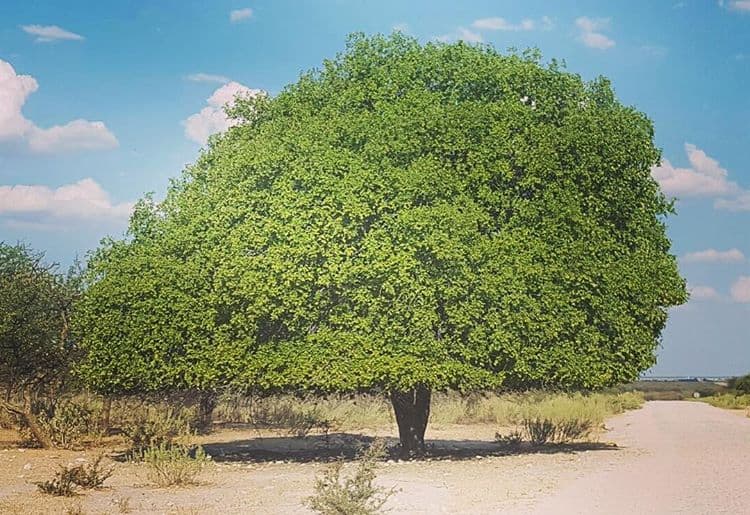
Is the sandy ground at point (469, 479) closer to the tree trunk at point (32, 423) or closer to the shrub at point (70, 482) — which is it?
the shrub at point (70, 482)

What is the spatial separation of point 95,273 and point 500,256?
31.5ft

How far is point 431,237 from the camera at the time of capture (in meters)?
20.2

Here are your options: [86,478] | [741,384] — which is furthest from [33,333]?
[741,384]

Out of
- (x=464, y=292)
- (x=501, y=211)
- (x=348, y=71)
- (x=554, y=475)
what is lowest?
(x=554, y=475)

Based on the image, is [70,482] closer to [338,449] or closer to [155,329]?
[155,329]

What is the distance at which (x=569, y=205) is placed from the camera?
21672mm

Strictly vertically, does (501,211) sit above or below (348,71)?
below

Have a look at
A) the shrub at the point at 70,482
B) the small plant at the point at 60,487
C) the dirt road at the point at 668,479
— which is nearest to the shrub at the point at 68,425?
the shrub at the point at 70,482

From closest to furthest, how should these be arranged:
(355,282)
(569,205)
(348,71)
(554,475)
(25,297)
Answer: (554,475) < (355,282) < (569,205) < (348,71) < (25,297)

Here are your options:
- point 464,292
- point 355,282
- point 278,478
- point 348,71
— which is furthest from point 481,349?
point 348,71

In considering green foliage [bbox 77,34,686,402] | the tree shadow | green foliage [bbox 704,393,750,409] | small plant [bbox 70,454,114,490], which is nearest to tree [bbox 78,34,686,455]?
green foliage [bbox 77,34,686,402]

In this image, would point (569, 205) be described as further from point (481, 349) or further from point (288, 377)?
point (288, 377)

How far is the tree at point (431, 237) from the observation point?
2038cm

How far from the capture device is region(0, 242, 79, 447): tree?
26.3 metres
